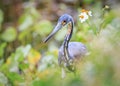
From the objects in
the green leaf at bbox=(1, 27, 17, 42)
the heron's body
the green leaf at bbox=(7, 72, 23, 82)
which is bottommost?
the green leaf at bbox=(1, 27, 17, 42)

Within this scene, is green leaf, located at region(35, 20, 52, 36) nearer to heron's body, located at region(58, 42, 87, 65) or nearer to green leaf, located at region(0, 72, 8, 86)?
green leaf, located at region(0, 72, 8, 86)

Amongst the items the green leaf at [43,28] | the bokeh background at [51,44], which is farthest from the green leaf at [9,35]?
the green leaf at [43,28]

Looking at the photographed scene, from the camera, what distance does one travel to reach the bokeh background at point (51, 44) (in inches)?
63.6

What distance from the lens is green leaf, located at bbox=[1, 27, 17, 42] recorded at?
5.95 meters

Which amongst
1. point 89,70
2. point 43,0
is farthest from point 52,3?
point 89,70

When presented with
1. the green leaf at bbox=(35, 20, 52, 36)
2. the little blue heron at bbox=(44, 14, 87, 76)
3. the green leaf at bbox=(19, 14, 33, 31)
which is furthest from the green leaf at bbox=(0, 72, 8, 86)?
the green leaf at bbox=(19, 14, 33, 31)

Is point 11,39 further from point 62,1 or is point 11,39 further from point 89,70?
point 89,70

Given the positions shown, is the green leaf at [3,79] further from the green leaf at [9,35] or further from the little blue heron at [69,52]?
the green leaf at [9,35]

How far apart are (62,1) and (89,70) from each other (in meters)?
5.39

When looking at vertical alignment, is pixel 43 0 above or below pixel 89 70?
below

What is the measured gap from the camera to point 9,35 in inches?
237

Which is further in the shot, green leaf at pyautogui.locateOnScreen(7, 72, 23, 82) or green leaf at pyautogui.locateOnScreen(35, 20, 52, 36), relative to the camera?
green leaf at pyautogui.locateOnScreen(35, 20, 52, 36)

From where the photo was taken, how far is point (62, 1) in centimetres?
702

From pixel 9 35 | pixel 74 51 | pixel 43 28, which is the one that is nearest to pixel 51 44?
pixel 43 28
